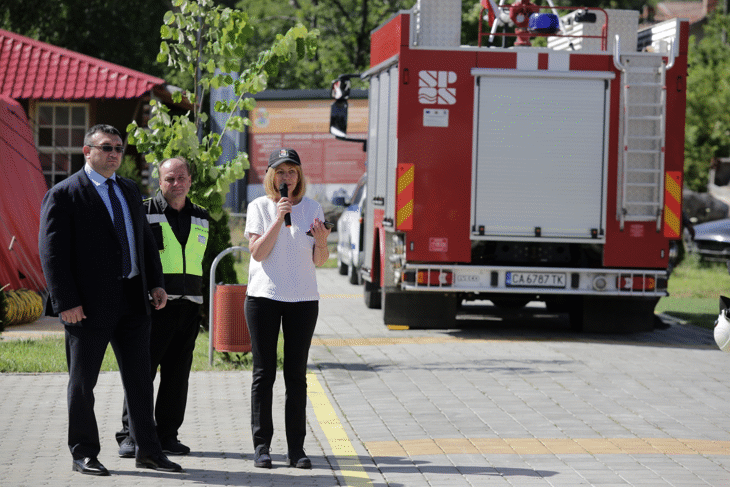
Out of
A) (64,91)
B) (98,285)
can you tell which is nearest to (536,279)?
(98,285)

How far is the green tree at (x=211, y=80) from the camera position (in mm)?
9531

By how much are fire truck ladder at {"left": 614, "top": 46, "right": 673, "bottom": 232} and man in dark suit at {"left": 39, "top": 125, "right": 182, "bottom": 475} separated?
6.94 meters

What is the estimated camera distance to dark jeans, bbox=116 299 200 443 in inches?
252

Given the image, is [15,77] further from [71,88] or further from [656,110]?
[656,110]

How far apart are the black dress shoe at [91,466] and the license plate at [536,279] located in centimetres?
666

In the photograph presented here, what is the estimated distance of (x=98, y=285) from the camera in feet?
19.0

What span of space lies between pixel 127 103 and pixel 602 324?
12521 millimetres

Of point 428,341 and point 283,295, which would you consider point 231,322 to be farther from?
point 428,341

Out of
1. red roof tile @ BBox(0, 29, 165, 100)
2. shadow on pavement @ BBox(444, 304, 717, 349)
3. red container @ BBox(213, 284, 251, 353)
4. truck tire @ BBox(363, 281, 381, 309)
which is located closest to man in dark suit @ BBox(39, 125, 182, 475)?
red container @ BBox(213, 284, 251, 353)

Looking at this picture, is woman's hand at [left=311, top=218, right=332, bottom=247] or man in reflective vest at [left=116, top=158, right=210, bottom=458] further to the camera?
man in reflective vest at [left=116, top=158, right=210, bottom=458]

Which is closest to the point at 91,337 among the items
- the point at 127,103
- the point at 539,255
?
the point at 539,255

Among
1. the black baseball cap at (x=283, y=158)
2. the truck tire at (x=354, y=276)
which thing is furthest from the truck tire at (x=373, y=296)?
the black baseball cap at (x=283, y=158)

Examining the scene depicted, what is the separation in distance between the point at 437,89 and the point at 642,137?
7.35 ft

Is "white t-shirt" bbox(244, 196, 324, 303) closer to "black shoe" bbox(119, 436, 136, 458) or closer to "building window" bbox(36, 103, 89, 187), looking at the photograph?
"black shoe" bbox(119, 436, 136, 458)
